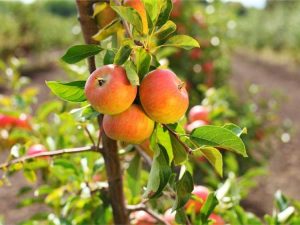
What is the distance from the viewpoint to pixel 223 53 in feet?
11.2

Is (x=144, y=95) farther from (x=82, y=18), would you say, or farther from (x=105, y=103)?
(x=82, y=18)

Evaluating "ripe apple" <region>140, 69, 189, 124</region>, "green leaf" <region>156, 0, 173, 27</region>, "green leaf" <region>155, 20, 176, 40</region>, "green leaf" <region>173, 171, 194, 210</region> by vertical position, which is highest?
"green leaf" <region>156, 0, 173, 27</region>

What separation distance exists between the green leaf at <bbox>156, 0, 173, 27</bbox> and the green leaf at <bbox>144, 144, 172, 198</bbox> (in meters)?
0.17

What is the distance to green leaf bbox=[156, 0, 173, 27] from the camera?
640mm

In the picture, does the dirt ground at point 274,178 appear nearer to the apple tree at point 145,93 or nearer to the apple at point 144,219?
the apple at point 144,219

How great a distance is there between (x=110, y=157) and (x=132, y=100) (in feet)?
0.86

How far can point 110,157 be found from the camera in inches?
34.1

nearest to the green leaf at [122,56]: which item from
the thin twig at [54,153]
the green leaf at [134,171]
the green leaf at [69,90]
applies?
the green leaf at [69,90]

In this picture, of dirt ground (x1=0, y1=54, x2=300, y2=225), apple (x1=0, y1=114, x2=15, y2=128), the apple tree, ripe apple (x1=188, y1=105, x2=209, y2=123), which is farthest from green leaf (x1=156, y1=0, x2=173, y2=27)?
dirt ground (x1=0, y1=54, x2=300, y2=225)

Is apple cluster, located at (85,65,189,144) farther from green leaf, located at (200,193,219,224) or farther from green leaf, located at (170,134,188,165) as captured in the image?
green leaf, located at (200,193,219,224)

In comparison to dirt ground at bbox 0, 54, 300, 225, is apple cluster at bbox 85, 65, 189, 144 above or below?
above

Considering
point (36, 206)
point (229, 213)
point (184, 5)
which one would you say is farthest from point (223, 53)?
point (229, 213)

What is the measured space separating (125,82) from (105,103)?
1.5 inches

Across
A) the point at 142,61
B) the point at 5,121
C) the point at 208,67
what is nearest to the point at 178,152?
the point at 142,61
